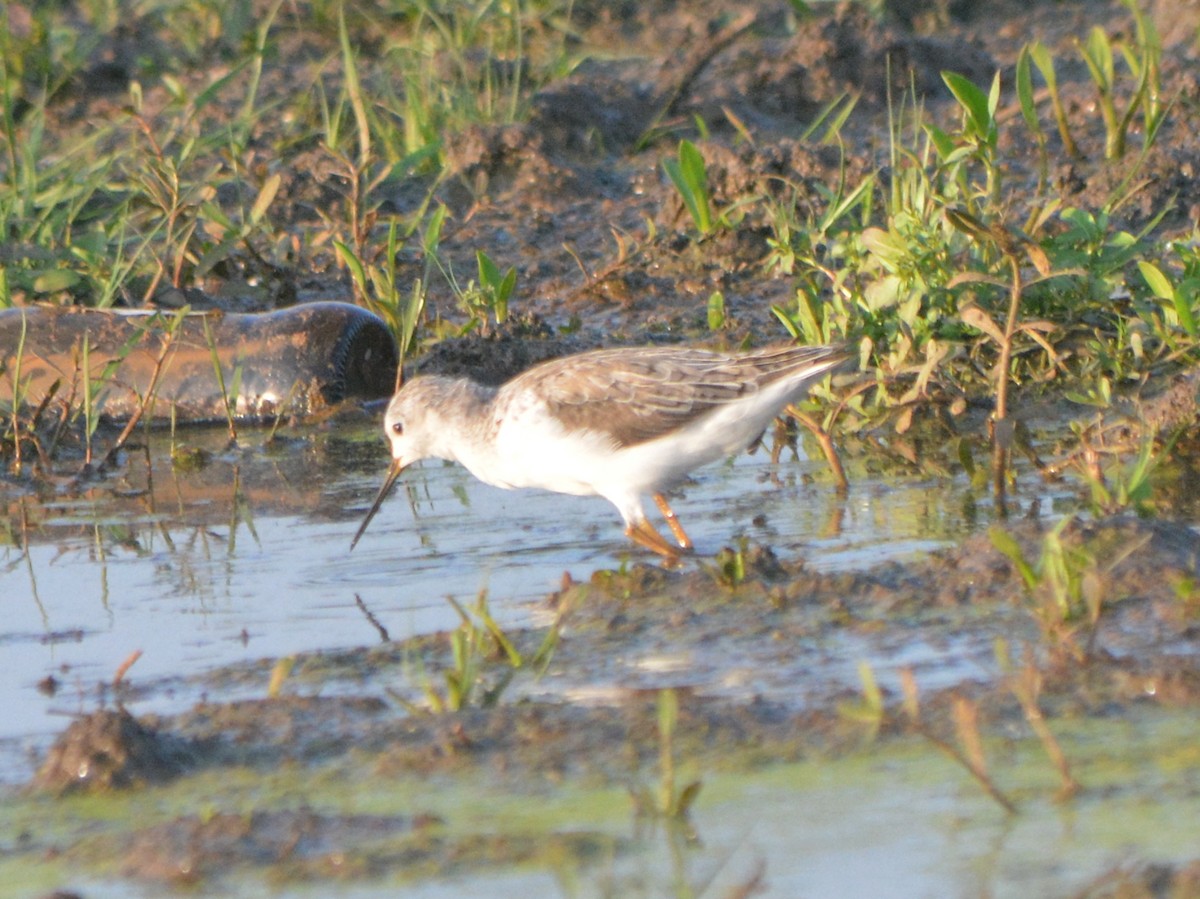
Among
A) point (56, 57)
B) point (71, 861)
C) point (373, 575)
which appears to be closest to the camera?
point (71, 861)

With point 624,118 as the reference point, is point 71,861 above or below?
below

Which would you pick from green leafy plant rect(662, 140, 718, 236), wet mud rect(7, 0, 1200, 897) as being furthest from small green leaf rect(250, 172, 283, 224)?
wet mud rect(7, 0, 1200, 897)

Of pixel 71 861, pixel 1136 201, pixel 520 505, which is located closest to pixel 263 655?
pixel 71 861

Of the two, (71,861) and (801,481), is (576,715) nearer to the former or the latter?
(71,861)

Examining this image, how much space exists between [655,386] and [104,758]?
255 cm

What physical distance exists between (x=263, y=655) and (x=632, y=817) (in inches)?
64.4

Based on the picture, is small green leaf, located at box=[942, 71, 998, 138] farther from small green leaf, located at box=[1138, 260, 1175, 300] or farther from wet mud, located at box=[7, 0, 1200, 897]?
wet mud, located at box=[7, 0, 1200, 897]

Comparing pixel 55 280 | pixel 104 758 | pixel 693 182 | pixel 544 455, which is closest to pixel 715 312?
pixel 693 182

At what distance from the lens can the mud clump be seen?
12.9 ft

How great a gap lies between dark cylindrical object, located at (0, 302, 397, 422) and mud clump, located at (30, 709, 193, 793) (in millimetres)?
4052

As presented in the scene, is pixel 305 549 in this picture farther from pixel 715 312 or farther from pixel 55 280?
pixel 55 280

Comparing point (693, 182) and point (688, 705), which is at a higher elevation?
point (693, 182)

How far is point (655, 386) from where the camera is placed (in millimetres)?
5988

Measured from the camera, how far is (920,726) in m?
3.62
